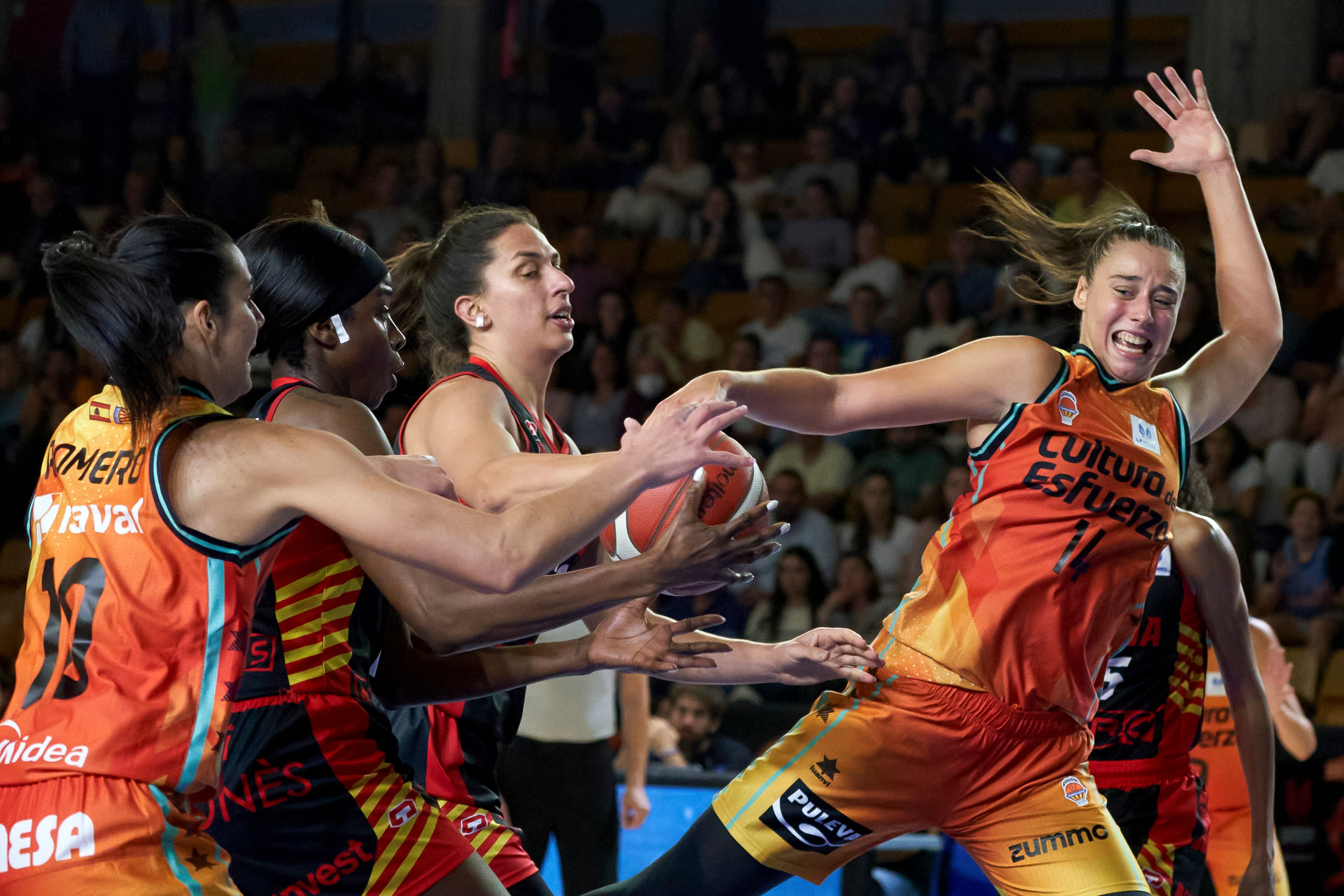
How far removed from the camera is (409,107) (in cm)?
1238

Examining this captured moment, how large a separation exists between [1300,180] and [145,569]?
8.89 m

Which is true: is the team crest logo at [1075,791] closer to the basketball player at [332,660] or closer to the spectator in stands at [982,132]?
the basketball player at [332,660]

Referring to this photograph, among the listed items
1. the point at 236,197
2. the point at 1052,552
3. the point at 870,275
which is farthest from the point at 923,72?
the point at 1052,552

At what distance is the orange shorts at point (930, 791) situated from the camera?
317cm

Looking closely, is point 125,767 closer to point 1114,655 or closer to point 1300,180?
point 1114,655

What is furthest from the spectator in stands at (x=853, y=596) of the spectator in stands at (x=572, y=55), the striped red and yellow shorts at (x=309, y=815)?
the spectator in stands at (x=572, y=55)

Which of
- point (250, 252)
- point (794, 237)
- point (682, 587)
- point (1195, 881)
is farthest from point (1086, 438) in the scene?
point (794, 237)

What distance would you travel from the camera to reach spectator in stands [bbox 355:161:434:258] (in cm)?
1055

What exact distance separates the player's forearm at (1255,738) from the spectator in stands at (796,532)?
408 cm

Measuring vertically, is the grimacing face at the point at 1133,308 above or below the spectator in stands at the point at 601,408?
above

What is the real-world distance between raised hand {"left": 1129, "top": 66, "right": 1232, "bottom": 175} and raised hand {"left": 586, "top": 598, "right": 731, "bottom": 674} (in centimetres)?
180

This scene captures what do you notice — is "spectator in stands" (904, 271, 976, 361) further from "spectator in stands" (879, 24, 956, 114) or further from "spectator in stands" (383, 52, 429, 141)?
"spectator in stands" (383, 52, 429, 141)

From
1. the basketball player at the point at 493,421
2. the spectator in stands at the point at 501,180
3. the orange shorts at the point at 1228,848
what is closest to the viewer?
the basketball player at the point at 493,421

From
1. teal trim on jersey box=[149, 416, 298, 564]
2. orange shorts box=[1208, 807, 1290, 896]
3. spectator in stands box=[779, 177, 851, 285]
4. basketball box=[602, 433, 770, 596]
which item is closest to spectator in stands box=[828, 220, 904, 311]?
spectator in stands box=[779, 177, 851, 285]
